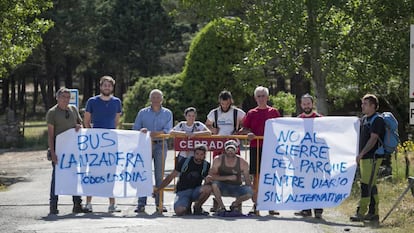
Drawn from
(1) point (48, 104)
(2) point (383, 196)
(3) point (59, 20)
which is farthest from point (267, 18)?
(1) point (48, 104)

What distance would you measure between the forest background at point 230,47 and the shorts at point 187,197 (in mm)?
6472

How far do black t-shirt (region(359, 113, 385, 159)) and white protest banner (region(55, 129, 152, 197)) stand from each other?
321 centimetres

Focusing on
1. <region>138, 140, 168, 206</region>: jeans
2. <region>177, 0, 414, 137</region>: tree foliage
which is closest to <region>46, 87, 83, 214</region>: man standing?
<region>138, 140, 168, 206</region>: jeans

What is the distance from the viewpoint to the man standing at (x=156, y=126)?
40.5 feet

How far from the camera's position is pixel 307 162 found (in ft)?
39.3

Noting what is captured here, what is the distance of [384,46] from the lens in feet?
59.8

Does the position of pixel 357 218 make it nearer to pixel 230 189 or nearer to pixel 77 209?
pixel 230 189

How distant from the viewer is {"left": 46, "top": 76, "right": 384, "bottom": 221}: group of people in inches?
454

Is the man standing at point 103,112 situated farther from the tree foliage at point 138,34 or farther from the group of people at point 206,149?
the tree foliage at point 138,34

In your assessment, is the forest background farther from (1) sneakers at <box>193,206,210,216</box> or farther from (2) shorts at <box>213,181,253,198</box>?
(1) sneakers at <box>193,206,210,216</box>

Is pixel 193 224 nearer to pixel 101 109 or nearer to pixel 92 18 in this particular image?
pixel 101 109

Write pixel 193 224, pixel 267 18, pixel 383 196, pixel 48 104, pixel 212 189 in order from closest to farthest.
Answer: pixel 193 224
pixel 212 189
pixel 383 196
pixel 267 18
pixel 48 104

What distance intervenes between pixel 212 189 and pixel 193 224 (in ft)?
3.56

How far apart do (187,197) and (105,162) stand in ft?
4.62
